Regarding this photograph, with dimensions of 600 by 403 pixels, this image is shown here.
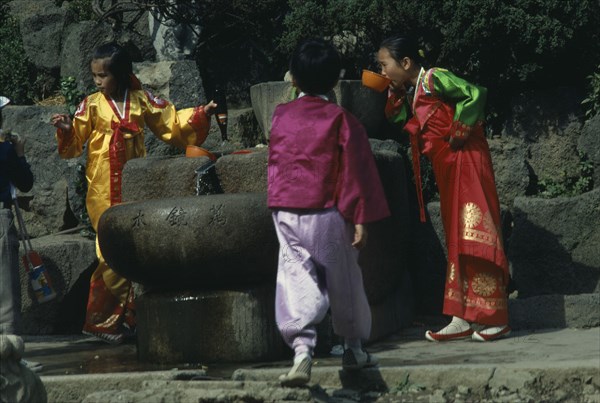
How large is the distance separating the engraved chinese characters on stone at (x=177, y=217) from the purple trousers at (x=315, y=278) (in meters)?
0.68

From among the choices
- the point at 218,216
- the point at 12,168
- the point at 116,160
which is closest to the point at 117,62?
the point at 116,160

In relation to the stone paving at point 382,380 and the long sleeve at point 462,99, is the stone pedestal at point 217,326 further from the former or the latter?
the long sleeve at point 462,99

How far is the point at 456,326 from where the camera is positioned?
6.73m

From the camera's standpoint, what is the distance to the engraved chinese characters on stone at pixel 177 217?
596cm

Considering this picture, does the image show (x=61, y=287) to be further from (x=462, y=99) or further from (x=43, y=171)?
(x=462, y=99)

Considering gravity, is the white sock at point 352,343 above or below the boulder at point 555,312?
above

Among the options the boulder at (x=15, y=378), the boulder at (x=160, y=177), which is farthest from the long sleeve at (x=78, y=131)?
the boulder at (x=15, y=378)

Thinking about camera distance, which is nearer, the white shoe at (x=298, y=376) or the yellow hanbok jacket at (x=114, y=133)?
the white shoe at (x=298, y=376)

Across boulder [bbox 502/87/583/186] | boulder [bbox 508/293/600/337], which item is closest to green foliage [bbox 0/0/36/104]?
boulder [bbox 502/87/583/186]

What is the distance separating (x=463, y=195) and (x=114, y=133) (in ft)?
6.65

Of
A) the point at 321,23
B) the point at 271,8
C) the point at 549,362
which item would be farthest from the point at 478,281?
the point at 271,8

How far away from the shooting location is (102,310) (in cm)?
722

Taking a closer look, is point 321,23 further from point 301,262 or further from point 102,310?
point 301,262

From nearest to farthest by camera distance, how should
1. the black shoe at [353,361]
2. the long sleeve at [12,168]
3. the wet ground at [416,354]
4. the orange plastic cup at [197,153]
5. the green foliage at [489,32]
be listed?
the black shoe at [353,361], the wet ground at [416,354], the long sleeve at [12,168], the orange plastic cup at [197,153], the green foliage at [489,32]
